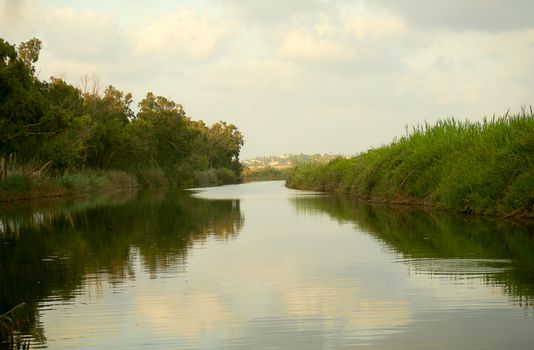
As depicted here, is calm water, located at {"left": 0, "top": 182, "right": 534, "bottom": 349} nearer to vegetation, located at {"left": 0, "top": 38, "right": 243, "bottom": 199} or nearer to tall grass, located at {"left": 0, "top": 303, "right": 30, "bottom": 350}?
tall grass, located at {"left": 0, "top": 303, "right": 30, "bottom": 350}

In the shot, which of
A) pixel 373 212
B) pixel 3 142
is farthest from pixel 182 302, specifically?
pixel 3 142

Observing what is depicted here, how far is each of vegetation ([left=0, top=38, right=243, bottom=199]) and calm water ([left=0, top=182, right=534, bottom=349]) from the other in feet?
59.9

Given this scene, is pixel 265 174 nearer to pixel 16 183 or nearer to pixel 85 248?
pixel 16 183

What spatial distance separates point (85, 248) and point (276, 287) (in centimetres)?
739

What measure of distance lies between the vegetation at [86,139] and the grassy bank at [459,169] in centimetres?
1768

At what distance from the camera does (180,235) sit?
2089cm

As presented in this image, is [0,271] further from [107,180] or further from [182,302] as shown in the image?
[107,180]

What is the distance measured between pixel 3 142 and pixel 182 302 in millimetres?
29499

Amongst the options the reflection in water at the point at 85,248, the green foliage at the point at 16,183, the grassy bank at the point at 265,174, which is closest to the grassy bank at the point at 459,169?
the reflection in water at the point at 85,248

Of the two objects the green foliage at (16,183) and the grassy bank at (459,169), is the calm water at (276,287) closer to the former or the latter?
the grassy bank at (459,169)

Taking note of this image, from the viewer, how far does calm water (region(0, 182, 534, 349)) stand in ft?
27.7

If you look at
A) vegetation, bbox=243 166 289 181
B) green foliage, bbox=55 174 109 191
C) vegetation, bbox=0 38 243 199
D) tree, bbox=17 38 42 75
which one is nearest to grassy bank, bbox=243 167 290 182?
vegetation, bbox=243 166 289 181

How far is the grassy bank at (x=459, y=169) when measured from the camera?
22.6m

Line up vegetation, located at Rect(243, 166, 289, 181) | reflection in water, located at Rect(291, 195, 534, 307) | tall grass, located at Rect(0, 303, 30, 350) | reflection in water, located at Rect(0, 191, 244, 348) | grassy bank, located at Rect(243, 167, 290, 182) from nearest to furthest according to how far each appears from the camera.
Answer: tall grass, located at Rect(0, 303, 30, 350) < reflection in water, located at Rect(0, 191, 244, 348) < reflection in water, located at Rect(291, 195, 534, 307) < grassy bank, located at Rect(243, 167, 290, 182) < vegetation, located at Rect(243, 166, 289, 181)
